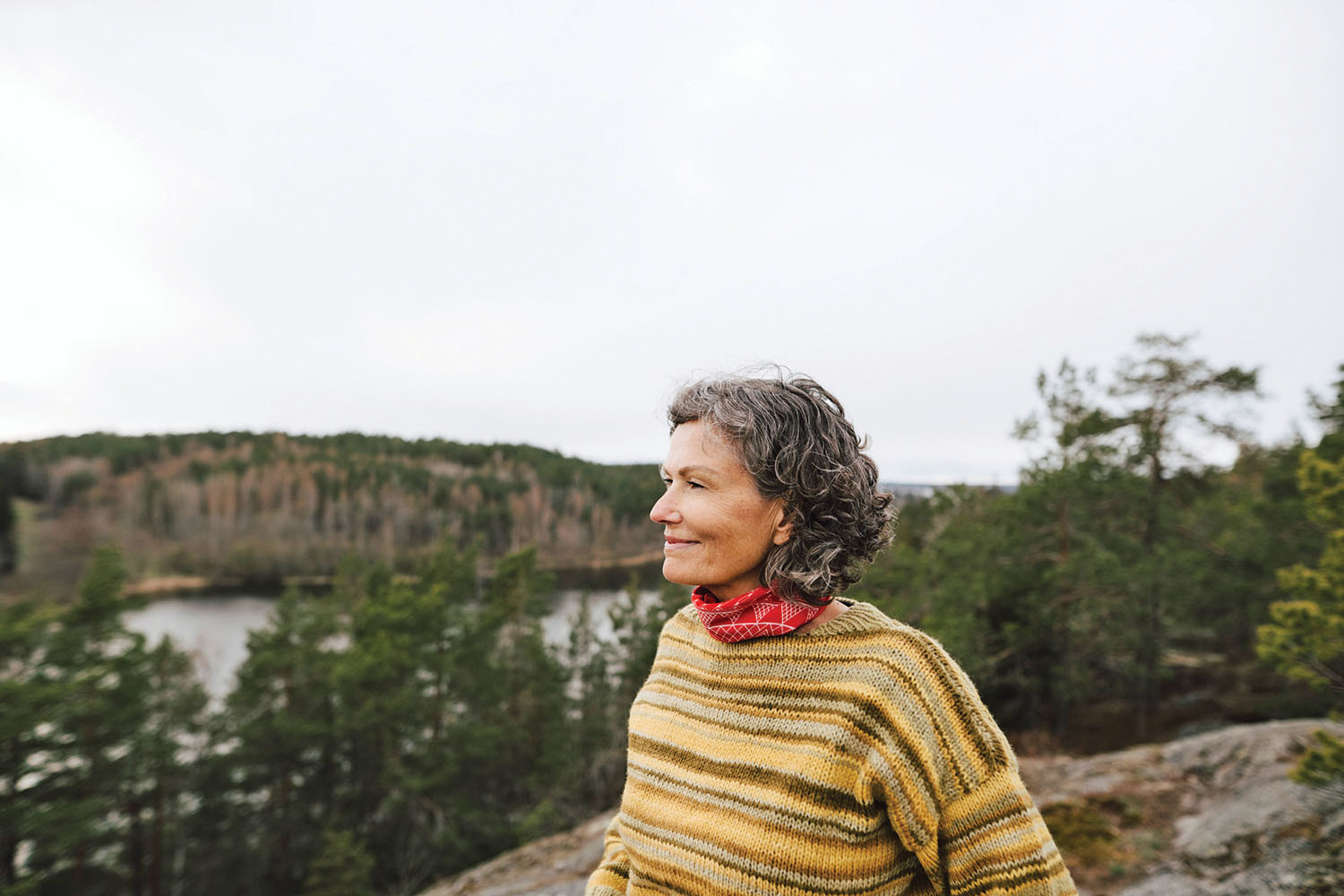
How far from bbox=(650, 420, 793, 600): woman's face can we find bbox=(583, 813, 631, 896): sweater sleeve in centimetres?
67

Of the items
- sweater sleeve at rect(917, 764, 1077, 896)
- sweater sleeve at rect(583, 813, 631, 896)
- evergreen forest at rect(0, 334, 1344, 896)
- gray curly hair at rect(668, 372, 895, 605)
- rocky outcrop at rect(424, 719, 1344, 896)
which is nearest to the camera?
sweater sleeve at rect(917, 764, 1077, 896)

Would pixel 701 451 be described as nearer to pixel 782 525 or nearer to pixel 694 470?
pixel 694 470

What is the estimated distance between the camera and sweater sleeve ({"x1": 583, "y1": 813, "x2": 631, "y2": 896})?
1.50 m

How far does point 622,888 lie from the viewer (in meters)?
1.51

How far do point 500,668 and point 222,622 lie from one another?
838 inches

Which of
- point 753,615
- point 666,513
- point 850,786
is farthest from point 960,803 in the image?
point 666,513

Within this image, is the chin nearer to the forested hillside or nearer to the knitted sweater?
the knitted sweater

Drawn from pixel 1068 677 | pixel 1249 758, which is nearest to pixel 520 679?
pixel 1068 677

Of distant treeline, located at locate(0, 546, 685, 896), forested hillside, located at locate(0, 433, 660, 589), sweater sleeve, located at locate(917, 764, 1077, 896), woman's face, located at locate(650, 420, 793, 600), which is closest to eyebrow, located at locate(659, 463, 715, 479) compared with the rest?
woman's face, located at locate(650, 420, 793, 600)

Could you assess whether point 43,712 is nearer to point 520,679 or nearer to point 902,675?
point 520,679

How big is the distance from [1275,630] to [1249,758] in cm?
245

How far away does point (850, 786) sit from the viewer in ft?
3.71

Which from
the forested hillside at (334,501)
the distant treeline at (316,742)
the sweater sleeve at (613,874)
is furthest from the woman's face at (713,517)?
the forested hillside at (334,501)

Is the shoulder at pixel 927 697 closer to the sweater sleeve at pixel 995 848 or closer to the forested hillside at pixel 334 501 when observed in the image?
the sweater sleeve at pixel 995 848
